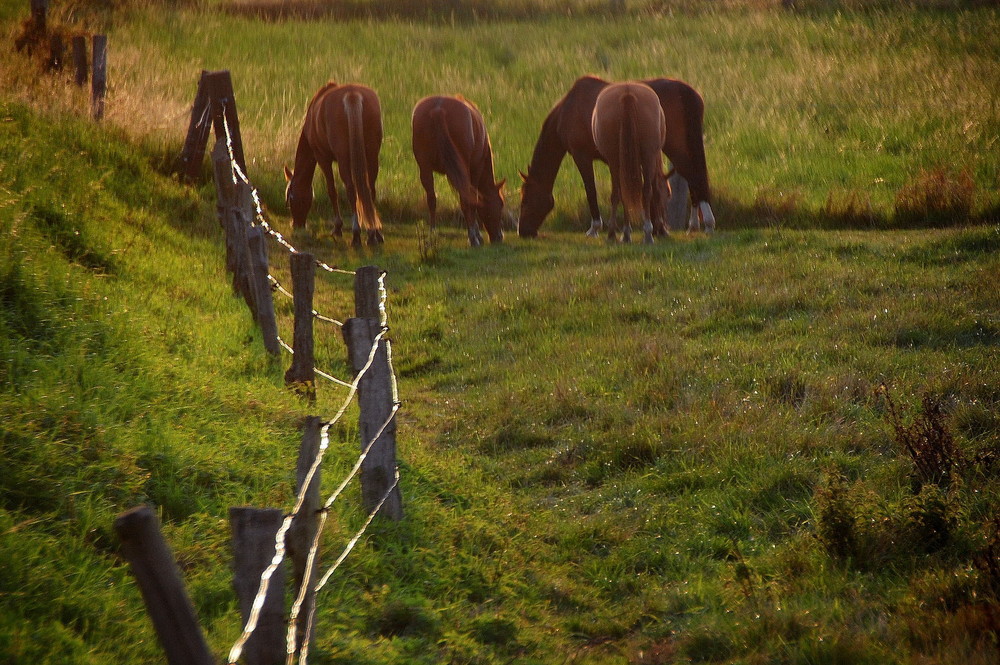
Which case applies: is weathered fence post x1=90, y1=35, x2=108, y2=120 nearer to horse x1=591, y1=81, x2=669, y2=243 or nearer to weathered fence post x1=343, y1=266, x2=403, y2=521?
horse x1=591, y1=81, x2=669, y2=243

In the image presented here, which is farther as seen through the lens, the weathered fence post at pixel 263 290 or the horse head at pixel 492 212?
the horse head at pixel 492 212

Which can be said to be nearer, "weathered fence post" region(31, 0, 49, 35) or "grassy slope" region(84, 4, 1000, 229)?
"grassy slope" region(84, 4, 1000, 229)

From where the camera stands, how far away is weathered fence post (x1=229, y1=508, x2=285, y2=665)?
2.48 m

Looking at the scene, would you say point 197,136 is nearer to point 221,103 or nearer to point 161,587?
point 221,103

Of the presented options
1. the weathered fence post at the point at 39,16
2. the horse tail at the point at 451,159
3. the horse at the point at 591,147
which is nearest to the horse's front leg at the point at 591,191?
the horse at the point at 591,147

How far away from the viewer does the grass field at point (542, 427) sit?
348 cm

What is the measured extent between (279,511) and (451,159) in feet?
31.4

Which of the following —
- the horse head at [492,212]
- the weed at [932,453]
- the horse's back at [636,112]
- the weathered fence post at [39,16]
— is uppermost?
the weathered fence post at [39,16]

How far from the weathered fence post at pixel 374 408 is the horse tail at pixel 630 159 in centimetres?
716

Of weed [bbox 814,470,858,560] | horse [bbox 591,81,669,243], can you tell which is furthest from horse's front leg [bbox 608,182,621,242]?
weed [bbox 814,470,858,560]

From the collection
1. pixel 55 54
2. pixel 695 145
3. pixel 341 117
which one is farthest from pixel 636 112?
pixel 55 54

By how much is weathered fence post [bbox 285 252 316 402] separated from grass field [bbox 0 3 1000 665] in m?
0.15

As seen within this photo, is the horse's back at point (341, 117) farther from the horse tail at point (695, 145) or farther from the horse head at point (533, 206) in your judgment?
the horse tail at point (695, 145)

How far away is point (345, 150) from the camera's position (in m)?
11.5
